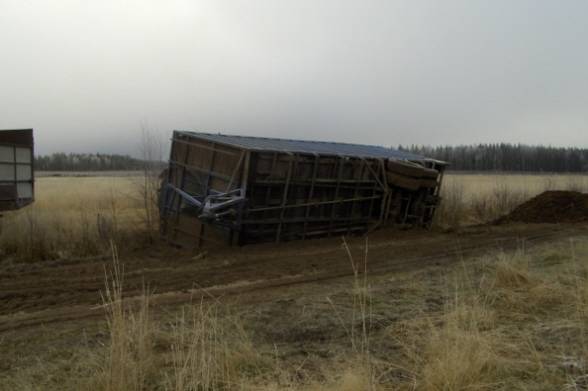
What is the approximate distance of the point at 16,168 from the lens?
50.4 ft

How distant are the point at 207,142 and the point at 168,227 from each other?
2.61 metres

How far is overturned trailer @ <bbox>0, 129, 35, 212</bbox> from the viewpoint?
1501 cm

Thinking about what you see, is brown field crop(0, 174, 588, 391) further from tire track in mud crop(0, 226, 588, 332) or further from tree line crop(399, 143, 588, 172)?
tree line crop(399, 143, 588, 172)

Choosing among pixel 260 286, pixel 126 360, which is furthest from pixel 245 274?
pixel 126 360

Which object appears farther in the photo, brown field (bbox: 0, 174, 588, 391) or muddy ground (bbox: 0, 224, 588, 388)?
muddy ground (bbox: 0, 224, 588, 388)

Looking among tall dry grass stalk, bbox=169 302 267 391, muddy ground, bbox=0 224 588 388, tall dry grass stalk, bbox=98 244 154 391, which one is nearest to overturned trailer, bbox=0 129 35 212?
muddy ground, bbox=0 224 588 388

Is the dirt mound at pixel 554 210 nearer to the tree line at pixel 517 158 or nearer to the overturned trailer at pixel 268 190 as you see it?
the overturned trailer at pixel 268 190

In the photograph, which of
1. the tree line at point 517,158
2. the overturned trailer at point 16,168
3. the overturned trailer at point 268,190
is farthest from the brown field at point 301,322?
the tree line at point 517,158

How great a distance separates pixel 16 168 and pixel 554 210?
1909 centimetres

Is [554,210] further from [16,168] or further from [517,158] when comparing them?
[517,158]

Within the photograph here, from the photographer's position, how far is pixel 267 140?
15031 mm

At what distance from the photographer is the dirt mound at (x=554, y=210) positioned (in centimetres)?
2031

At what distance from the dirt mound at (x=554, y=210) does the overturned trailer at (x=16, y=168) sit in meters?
16.6

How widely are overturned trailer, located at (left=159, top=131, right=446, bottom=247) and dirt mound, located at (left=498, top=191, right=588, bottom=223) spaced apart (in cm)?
709
